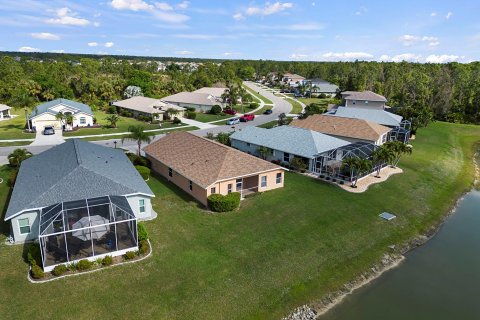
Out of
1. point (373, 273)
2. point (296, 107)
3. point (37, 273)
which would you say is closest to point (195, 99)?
point (296, 107)

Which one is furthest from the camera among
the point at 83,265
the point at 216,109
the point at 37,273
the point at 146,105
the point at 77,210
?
the point at 216,109

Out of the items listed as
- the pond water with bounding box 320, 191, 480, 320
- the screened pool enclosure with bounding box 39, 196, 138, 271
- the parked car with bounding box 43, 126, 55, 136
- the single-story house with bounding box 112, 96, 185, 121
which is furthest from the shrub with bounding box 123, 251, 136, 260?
the single-story house with bounding box 112, 96, 185, 121

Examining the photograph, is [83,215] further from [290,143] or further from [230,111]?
[230,111]

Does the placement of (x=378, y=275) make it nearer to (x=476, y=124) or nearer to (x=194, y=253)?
(x=194, y=253)

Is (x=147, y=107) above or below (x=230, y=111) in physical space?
above

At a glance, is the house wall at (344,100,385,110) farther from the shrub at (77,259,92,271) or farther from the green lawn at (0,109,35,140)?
the shrub at (77,259,92,271)

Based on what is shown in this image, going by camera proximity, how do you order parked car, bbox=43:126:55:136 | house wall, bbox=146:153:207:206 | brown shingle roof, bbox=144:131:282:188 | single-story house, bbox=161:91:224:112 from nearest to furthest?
house wall, bbox=146:153:207:206
brown shingle roof, bbox=144:131:282:188
parked car, bbox=43:126:55:136
single-story house, bbox=161:91:224:112

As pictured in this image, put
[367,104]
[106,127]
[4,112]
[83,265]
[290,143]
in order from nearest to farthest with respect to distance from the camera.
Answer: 1. [83,265]
2. [290,143]
3. [106,127]
4. [4,112]
5. [367,104]

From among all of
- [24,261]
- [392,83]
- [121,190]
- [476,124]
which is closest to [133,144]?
[121,190]
